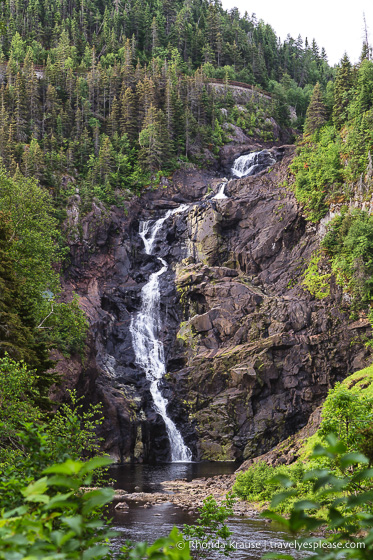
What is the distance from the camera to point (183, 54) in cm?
12638

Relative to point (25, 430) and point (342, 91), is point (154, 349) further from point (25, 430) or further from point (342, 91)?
point (25, 430)

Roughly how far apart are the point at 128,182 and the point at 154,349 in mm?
32842

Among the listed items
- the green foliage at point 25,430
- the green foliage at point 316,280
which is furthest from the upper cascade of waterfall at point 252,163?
the green foliage at point 25,430

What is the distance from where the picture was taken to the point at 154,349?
54.9m

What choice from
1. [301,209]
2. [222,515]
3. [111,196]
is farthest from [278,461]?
[111,196]

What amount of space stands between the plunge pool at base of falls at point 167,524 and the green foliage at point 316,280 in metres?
21.8

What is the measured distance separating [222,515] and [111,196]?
213ft

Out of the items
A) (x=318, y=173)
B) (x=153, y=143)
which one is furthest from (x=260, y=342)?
(x=153, y=143)

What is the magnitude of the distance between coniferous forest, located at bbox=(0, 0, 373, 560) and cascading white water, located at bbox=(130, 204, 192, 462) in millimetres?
9983

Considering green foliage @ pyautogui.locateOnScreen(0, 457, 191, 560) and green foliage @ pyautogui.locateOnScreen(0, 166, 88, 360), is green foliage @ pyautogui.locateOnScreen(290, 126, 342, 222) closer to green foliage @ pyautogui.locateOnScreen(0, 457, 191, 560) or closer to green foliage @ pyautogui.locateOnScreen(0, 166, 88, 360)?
green foliage @ pyautogui.locateOnScreen(0, 166, 88, 360)

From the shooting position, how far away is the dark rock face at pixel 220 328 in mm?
46125

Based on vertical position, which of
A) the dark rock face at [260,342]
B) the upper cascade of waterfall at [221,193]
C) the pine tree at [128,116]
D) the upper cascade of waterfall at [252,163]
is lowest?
the dark rock face at [260,342]

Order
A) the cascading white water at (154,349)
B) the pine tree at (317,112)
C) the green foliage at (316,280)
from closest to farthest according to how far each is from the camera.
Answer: the cascading white water at (154,349) < the green foliage at (316,280) < the pine tree at (317,112)

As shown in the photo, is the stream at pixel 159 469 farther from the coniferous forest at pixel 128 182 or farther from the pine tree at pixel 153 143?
the pine tree at pixel 153 143
